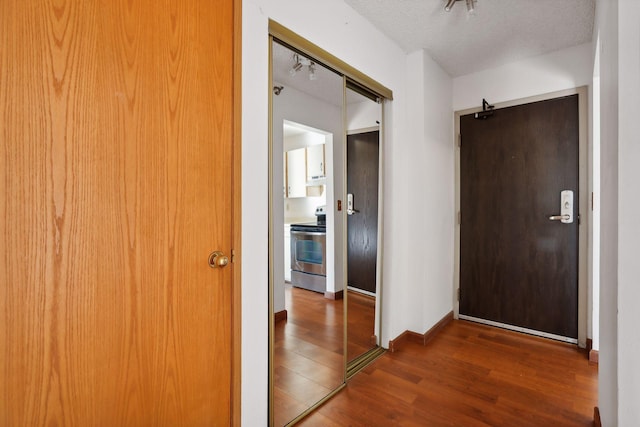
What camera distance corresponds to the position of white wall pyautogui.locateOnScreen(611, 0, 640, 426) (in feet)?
2.97

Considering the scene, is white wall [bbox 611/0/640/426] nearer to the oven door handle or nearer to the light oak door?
the light oak door

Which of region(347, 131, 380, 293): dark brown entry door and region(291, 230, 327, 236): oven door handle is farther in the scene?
region(347, 131, 380, 293): dark brown entry door

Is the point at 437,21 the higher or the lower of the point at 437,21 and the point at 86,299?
the higher

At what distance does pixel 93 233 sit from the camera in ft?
3.05

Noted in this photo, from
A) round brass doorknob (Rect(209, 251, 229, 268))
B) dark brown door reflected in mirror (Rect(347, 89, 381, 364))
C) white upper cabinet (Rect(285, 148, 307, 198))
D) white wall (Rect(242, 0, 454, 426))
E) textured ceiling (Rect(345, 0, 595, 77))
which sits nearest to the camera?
round brass doorknob (Rect(209, 251, 229, 268))

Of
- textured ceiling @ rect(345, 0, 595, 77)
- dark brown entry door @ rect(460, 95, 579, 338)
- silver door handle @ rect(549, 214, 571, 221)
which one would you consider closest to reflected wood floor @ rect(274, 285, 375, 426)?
dark brown entry door @ rect(460, 95, 579, 338)

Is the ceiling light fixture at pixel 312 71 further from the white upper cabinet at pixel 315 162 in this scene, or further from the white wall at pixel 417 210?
the white wall at pixel 417 210

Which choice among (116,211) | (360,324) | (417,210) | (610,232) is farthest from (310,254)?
(610,232)

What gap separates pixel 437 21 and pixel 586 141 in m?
1.63

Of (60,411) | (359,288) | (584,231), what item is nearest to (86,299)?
(60,411)

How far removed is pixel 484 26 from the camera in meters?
2.32

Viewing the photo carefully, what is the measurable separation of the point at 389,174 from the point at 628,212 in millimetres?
1666

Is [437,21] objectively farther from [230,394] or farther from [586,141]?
[230,394]

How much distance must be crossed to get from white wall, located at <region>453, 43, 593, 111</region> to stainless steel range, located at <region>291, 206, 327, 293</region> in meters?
2.18
